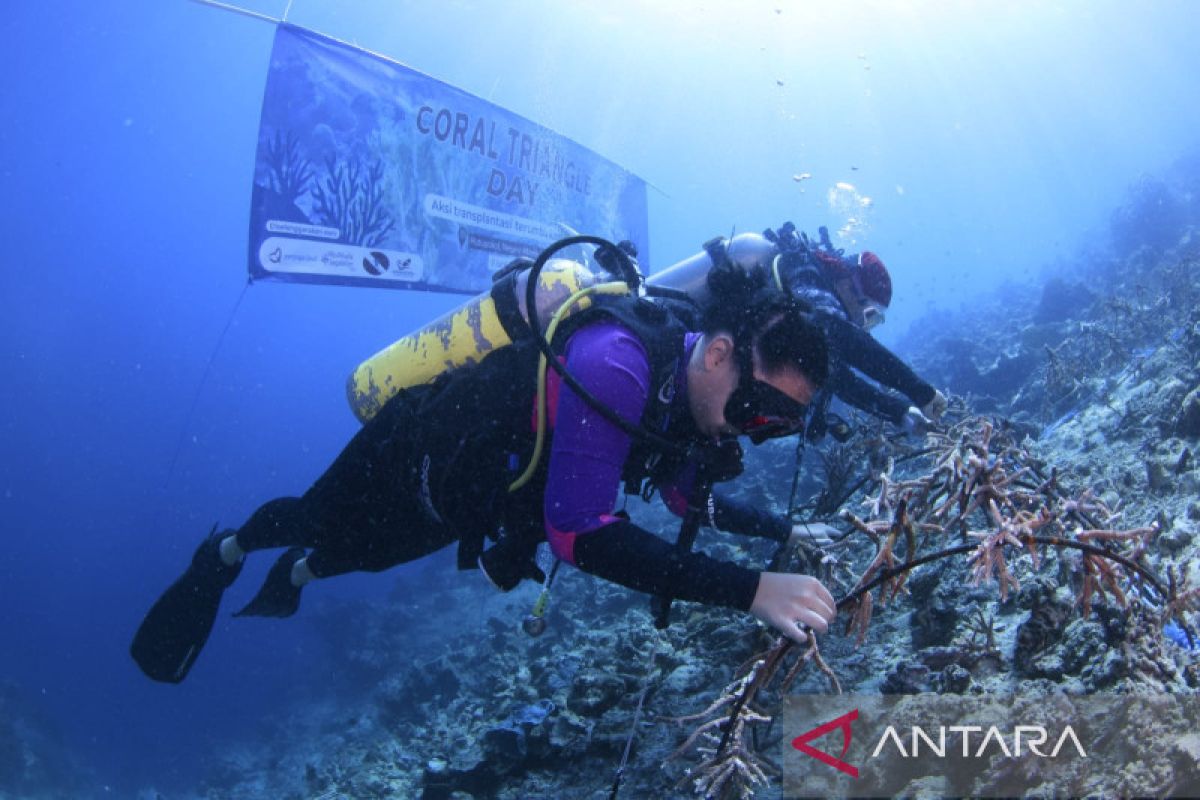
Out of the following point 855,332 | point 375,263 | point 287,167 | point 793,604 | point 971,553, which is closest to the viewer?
point 793,604

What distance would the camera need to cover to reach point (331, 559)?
4355 millimetres

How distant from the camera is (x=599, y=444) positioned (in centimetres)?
236

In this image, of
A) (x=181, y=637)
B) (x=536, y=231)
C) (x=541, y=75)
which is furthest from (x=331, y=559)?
(x=541, y=75)

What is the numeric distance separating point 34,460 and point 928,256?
498 ft

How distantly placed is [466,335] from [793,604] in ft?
7.98

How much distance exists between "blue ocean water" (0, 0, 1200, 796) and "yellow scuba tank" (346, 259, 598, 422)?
14.6 metres

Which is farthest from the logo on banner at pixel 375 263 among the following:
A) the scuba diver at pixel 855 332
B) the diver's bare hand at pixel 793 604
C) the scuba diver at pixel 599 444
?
the diver's bare hand at pixel 793 604

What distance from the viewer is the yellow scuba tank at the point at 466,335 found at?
3.20 metres

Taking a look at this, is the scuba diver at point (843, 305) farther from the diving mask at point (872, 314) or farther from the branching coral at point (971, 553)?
the branching coral at point (971, 553)

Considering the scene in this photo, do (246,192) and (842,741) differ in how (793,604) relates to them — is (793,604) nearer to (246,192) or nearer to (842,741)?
Answer: (842,741)

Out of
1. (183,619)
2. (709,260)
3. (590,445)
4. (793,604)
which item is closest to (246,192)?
(183,619)

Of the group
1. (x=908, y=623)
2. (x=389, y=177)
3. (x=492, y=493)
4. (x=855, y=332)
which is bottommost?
(x=908, y=623)

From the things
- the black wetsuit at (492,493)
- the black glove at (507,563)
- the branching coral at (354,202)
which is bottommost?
the black glove at (507,563)

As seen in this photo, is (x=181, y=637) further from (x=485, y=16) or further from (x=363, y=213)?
(x=485, y=16)
